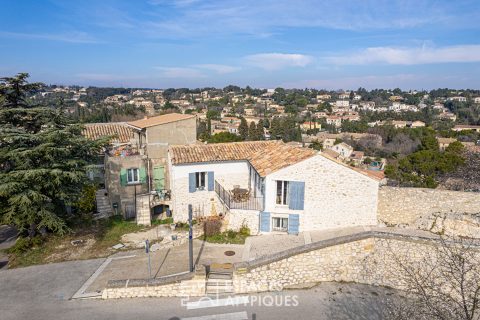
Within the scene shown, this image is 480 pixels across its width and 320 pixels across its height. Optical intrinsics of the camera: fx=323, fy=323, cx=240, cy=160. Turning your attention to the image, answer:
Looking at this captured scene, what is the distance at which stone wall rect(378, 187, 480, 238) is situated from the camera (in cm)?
1705

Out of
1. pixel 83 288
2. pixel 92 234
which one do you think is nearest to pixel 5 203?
pixel 92 234

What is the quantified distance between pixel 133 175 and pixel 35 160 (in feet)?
19.9

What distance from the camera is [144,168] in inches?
838

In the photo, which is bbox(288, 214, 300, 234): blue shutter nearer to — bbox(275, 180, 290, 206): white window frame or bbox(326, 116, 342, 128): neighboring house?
bbox(275, 180, 290, 206): white window frame

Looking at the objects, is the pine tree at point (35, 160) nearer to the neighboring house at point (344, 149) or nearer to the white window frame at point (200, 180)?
the white window frame at point (200, 180)

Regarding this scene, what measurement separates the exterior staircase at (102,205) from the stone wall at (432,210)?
16.7 m

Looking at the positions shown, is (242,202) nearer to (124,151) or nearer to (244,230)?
(244,230)

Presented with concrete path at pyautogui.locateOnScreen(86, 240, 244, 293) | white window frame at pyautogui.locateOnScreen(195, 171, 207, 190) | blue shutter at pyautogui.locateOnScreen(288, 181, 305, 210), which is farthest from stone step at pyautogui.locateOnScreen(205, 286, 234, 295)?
white window frame at pyautogui.locateOnScreen(195, 171, 207, 190)

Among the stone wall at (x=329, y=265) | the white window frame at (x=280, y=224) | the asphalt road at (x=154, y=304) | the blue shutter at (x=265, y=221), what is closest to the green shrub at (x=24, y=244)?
the asphalt road at (x=154, y=304)

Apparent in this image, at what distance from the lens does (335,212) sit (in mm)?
16719

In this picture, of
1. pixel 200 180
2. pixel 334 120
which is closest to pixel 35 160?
pixel 200 180

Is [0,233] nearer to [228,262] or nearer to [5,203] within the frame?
[5,203]

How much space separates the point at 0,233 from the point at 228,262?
14038 millimetres

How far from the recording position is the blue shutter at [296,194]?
1641 centimetres
